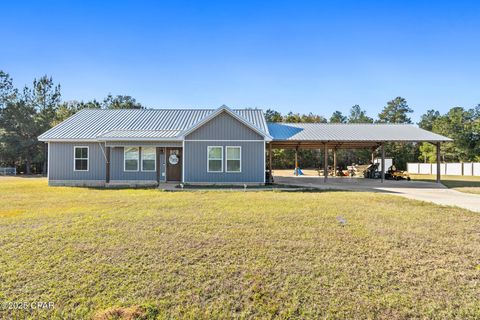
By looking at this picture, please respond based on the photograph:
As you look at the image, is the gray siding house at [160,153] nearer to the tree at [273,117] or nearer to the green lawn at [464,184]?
the green lawn at [464,184]

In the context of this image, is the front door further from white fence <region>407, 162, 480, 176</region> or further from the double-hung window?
white fence <region>407, 162, 480, 176</region>

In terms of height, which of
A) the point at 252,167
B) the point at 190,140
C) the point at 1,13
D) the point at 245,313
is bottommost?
the point at 245,313

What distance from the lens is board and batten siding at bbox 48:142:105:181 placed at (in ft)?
51.3

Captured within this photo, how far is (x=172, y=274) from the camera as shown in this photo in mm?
4023

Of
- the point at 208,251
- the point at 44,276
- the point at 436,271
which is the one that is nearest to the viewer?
the point at 44,276

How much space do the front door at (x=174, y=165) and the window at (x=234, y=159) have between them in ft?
10.6

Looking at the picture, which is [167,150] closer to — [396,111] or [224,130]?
[224,130]

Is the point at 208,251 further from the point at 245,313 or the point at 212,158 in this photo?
the point at 212,158

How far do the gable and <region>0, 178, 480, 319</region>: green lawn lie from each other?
321 inches

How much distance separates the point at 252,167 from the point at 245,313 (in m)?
11.9

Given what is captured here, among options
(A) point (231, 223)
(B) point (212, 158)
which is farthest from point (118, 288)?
(B) point (212, 158)

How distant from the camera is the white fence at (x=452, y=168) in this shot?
2952cm

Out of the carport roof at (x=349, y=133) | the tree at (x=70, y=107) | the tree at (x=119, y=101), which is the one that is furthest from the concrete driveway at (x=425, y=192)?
the tree at (x=119, y=101)

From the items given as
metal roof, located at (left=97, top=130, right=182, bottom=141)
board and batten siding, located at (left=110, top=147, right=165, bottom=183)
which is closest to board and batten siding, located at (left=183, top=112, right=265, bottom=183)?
metal roof, located at (left=97, top=130, right=182, bottom=141)
